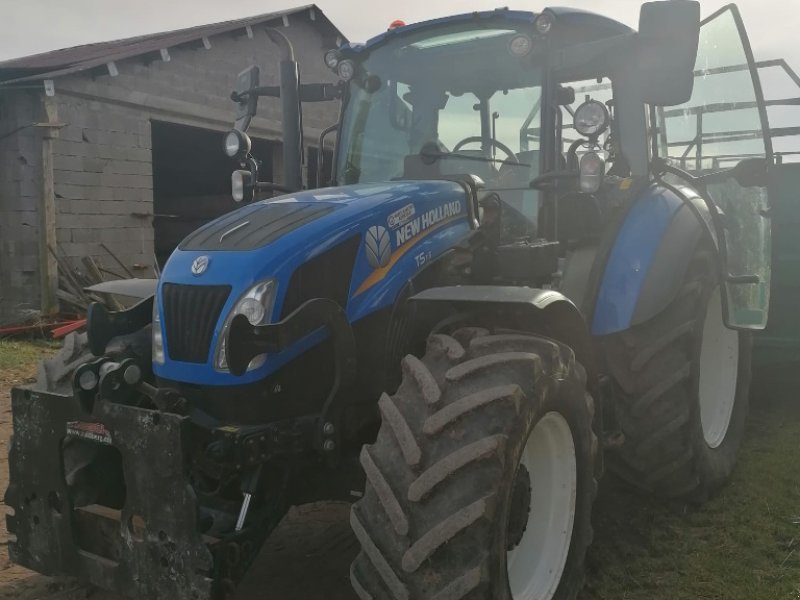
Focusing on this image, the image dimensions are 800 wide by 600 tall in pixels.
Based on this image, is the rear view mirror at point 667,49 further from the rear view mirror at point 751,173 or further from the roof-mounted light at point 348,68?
the roof-mounted light at point 348,68

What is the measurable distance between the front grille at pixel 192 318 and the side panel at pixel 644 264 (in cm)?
174

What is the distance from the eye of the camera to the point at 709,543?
3.61 m

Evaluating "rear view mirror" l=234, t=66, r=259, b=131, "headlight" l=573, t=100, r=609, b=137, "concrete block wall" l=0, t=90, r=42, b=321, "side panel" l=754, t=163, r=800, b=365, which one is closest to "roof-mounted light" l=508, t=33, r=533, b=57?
"headlight" l=573, t=100, r=609, b=137

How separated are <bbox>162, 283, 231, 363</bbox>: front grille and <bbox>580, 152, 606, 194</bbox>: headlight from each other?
1.65 metres

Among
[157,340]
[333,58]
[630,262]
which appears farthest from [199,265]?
[630,262]

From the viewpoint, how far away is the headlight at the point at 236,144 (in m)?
3.95

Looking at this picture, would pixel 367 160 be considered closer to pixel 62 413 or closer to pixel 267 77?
pixel 62 413

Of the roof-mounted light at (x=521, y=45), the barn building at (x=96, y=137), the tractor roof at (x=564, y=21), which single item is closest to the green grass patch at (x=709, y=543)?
the roof-mounted light at (x=521, y=45)

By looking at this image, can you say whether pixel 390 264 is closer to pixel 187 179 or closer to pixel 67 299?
pixel 67 299

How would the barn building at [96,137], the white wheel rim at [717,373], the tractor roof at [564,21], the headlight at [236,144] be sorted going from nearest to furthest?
the tractor roof at [564,21] < the headlight at [236,144] < the white wheel rim at [717,373] < the barn building at [96,137]

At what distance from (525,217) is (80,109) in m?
8.86

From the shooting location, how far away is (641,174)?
4051 mm

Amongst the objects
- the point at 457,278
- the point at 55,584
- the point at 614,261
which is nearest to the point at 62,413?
the point at 55,584

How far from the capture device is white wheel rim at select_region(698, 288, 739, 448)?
14.8 ft
